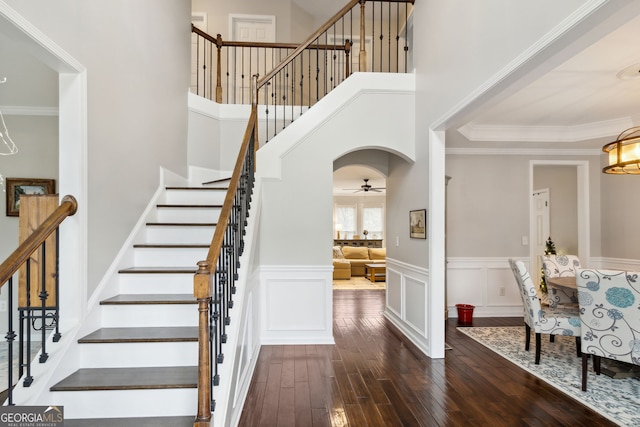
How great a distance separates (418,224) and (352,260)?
5861mm

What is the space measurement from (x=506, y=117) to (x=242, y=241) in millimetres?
3784

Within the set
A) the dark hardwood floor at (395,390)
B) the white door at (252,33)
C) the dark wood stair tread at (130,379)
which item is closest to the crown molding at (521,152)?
the dark hardwood floor at (395,390)

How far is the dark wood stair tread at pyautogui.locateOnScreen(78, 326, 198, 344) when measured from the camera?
2.22 m

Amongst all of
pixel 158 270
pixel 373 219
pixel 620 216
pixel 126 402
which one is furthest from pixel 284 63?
pixel 373 219

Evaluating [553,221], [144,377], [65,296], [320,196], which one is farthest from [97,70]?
[553,221]

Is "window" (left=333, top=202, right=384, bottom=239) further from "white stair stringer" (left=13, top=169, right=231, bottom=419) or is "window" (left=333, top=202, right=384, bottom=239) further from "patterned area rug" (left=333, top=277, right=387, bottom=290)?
"white stair stringer" (left=13, top=169, right=231, bottom=419)

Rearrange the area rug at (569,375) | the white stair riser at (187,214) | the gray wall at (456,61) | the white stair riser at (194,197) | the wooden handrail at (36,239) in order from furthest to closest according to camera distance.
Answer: the white stair riser at (194,197) < the white stair riser at (187,214) < the area rug at (569,375) < the gray wall at (456,61) < the wooden handrail at (36,239)

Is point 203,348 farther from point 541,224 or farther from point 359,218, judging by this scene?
point 359,218

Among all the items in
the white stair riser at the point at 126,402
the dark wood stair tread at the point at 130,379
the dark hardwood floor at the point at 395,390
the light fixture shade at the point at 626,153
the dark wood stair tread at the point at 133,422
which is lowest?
the dark hardwood floor at the point at 395,390

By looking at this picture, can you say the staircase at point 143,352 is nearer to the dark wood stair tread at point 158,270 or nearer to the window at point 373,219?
the dark wood stair tread at point 158,270

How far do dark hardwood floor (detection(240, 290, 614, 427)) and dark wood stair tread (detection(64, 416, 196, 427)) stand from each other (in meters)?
0.61

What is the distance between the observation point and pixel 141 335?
2.29 metres

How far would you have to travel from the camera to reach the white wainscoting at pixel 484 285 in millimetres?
5293

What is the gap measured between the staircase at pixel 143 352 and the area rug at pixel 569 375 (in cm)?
296
